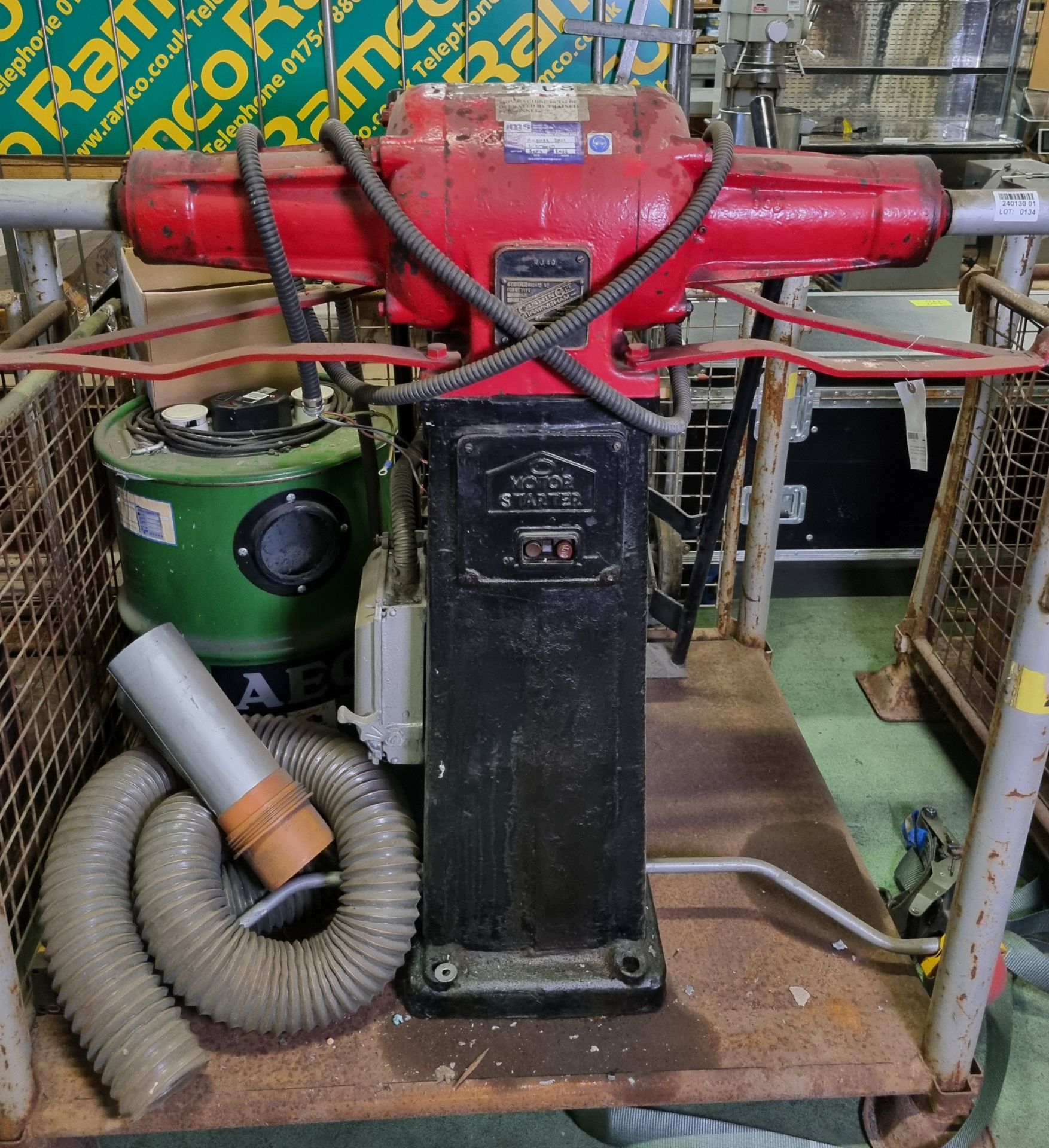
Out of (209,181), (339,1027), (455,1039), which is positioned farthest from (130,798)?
(209,181)

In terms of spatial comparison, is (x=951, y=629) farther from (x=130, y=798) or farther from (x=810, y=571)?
(x=130, y=798)

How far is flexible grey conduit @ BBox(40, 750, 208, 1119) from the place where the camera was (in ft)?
3.89

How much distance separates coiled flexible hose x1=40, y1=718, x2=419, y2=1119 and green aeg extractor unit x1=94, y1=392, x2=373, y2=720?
0.87 ft

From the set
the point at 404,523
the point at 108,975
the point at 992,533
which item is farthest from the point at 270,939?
the point at 992,533

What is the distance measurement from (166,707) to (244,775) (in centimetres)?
13

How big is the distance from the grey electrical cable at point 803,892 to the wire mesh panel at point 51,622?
826 millimetres

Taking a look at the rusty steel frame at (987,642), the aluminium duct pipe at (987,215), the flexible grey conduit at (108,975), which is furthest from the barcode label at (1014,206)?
the flexible grey conduit at (108,975)

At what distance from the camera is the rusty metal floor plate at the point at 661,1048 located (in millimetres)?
1236

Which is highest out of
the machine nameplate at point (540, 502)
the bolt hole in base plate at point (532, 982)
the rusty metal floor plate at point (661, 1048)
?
the machine nameplate at point (540, 502)

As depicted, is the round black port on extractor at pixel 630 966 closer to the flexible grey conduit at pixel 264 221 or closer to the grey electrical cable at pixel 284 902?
the grey electrical cable at pixel 284 902

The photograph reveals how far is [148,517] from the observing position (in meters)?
1.51

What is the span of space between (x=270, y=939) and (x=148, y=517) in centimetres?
60

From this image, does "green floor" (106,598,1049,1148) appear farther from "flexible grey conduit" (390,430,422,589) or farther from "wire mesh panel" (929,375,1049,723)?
"flexible grey conduit" (390,430,422,589)

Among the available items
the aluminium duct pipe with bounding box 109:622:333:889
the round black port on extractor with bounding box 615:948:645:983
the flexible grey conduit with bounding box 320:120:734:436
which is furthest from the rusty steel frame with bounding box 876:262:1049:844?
the aluminium duct pipe with bounding box 109:622:333:889
